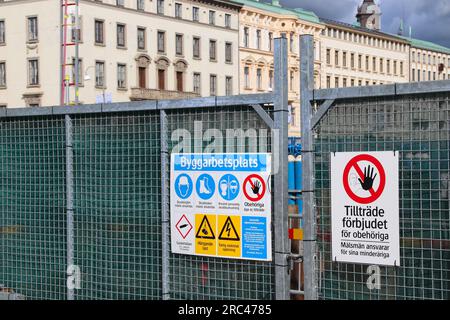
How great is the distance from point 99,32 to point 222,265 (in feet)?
202

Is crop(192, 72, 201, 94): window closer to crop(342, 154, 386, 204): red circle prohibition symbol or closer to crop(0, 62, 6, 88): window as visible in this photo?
crop(0, 62, 6, 88): window

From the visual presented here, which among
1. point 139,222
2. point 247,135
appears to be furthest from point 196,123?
point 139,222

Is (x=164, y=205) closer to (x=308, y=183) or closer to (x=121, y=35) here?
(x=308, y=183)

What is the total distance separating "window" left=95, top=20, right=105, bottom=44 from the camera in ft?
218

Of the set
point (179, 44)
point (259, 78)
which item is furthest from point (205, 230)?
point (259, 78)

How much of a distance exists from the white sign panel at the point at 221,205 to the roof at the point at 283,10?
79.5m

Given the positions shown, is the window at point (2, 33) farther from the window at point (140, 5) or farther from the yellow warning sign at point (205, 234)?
the yellow warning sign at point (205, 234)

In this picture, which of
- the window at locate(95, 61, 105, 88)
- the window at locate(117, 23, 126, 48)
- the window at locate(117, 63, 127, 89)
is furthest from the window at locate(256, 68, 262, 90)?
the window at locate(95, 61, 105, 88)

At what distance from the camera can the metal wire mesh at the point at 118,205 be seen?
769 centimetres

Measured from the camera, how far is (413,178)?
6047 millimetres

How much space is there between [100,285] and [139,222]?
2.63ft

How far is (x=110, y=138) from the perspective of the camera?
7953 mm

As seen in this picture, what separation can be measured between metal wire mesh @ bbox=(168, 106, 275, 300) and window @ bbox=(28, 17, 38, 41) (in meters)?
59.9

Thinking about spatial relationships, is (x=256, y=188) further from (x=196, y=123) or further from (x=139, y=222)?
(x=139, y=222)
